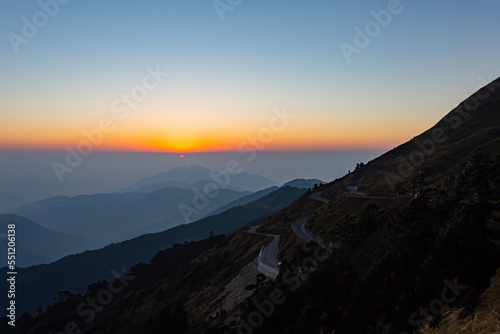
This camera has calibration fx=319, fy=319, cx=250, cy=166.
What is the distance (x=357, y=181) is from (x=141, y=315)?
81.3 metres

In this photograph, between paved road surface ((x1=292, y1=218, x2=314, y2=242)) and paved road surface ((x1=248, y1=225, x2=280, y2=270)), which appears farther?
paved road surface ((x1=292, y1=218, x2=314, y2=242))

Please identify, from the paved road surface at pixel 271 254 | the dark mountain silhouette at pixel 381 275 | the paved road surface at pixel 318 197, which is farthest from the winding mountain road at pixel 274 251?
the paved road surface at pixel 318 197

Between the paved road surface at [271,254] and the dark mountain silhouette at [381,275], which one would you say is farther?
the paved road surface at [271,254]

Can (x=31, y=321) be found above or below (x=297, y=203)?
above

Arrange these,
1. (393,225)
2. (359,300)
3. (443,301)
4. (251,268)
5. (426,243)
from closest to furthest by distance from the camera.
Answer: (443,301), (359,300), (426,243), (393,225), (251,268)

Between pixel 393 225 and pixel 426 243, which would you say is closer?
pixel 426 243

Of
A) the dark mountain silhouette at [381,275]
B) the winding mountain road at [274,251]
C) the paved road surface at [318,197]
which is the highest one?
the paved road surface at [318,197]

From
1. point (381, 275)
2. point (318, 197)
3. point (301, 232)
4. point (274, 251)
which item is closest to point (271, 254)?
point (274, 251)

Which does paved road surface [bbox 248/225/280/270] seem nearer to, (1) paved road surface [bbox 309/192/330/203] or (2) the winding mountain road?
(2) the winding mountain road

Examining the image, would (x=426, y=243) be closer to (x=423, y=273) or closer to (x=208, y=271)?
(x=423, y=273)

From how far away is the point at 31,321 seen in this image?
144m

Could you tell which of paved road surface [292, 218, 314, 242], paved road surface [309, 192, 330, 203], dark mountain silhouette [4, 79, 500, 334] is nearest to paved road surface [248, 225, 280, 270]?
dark mountain silhouette [4, 79, 500, 334]

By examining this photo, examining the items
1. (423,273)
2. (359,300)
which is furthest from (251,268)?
(423,273)

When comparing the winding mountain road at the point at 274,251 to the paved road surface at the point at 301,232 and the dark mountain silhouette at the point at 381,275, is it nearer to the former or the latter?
the paved road surface at the point at 301,232
